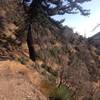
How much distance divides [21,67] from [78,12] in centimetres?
800

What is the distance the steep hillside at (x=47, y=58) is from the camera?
39.0 feet

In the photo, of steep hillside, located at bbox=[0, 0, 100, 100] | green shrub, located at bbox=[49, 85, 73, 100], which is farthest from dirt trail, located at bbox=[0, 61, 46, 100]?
green shrub, located at bbox=[49, 85, 73, 100]

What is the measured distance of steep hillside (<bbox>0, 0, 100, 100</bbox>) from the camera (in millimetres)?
11891

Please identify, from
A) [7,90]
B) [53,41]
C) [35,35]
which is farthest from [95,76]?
[7,90]

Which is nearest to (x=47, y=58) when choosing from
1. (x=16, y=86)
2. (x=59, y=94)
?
(x=59, y=94)

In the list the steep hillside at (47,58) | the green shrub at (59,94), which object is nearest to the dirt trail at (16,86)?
the steep hillside at (47,58)

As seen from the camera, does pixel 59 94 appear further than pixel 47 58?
No

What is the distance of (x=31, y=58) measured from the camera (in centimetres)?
2047

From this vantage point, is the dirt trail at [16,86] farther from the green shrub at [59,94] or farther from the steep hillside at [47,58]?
the green shrub at [59,94]

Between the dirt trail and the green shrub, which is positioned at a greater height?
the dirt trail

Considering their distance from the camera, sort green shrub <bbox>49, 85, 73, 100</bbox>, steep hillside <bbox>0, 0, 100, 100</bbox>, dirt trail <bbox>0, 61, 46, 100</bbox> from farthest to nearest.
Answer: steep hillside <bbox>0, 0, 100, 100</bbox> < green shrub <bbox>49, 85, 73, 100</bbox> < dirt trail <bbox>0, 61, 46, 100</bbox>

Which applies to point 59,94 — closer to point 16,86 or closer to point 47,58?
point 16,86

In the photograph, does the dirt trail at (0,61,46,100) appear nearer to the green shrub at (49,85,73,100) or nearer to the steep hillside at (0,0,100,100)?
the steep hillside at (0,0,100,100)

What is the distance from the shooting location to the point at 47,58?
78.8 feet
